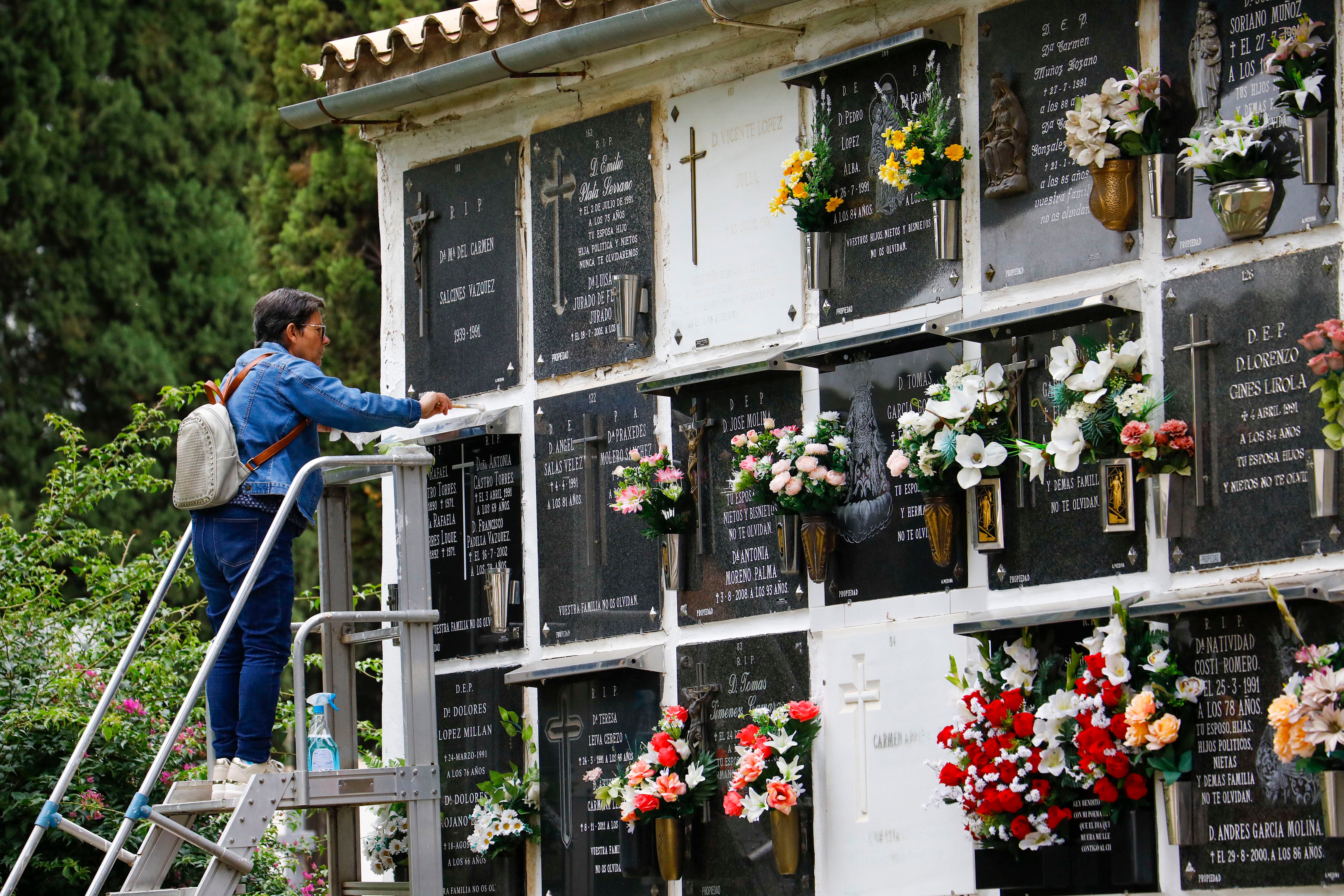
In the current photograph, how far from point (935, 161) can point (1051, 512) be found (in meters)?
1.28

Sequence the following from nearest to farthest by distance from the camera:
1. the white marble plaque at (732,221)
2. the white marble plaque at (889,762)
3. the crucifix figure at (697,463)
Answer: the white marble plaque at (889,762) < the white marble plaque at (732,221) < the crucifix figure at (697,463)

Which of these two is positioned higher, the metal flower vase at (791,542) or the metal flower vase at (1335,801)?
the metal flower vase at (791,542)

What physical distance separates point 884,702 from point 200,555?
242cm

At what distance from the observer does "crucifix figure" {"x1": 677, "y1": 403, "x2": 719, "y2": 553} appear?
783 centimetres

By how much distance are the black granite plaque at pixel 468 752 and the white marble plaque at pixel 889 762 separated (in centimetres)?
173

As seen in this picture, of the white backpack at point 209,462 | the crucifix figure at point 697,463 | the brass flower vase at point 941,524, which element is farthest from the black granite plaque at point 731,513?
the white backpack at point 209,462

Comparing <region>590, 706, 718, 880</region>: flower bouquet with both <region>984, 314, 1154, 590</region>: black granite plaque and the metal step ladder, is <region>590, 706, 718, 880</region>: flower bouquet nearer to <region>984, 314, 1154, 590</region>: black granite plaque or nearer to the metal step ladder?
the metal step ladder

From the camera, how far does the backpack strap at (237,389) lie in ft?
23.2

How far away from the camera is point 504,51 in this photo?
8188 mm

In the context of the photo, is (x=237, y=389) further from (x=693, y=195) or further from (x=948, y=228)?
(x=948, y=228)

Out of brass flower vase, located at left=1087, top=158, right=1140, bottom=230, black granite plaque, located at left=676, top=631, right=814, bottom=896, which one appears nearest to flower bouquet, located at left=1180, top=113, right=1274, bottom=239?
brass flower vase, located at left=1087, top=158, right=1140, bottom=230

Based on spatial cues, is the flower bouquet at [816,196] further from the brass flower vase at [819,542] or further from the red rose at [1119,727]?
the red rose at [1119,727]

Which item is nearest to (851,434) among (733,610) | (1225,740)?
(733,610)

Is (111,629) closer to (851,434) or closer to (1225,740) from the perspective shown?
(851,434)
